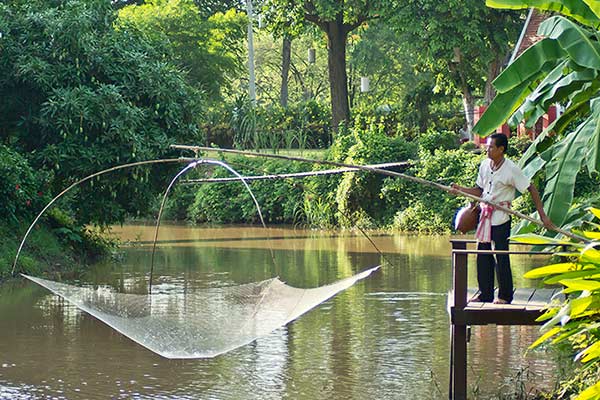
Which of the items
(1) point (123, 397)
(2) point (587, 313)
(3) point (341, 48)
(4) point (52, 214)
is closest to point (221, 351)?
(1) point (123, 397)

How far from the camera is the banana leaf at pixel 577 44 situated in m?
7.73

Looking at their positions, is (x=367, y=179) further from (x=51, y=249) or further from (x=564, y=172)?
(x=564, y=172)

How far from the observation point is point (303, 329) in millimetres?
12586

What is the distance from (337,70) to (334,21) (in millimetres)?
1584

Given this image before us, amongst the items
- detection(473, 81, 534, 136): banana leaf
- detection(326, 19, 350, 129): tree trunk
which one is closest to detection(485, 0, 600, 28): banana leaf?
detection(473, 81, 534, 136): banana leaf

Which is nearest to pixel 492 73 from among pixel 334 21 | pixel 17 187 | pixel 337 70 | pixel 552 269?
pixel 337 70

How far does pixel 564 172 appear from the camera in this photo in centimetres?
866

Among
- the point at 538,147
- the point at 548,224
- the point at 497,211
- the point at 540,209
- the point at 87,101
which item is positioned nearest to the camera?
the point at 548,224

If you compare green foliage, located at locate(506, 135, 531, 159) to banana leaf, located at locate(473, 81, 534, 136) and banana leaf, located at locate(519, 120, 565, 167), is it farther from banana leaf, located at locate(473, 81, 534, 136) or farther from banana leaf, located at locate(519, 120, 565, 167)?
banana leaf, located at locate(473, 81, 534, 136)

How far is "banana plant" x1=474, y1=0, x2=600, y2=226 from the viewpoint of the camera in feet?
26.0

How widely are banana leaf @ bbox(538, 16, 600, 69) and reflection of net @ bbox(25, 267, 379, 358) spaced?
2730 millimetres

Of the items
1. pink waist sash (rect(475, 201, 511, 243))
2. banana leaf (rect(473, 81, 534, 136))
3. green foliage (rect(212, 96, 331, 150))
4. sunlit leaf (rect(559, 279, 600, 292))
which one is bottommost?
sunlit leaf (rect(559, 279, 600, 292))

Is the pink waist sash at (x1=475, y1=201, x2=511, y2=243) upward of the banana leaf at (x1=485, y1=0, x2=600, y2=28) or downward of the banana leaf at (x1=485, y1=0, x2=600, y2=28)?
downward

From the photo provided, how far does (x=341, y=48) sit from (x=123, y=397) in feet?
90.1
